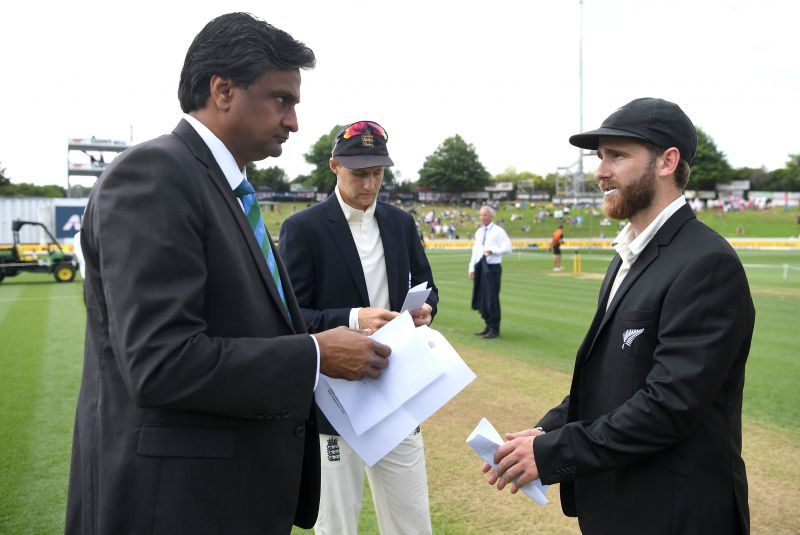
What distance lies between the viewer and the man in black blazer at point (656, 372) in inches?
84.7

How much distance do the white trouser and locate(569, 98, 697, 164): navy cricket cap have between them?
201 centimetres

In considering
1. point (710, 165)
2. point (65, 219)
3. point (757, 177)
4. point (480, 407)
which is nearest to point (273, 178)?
point (65, 219)

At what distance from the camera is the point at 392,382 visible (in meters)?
2.22

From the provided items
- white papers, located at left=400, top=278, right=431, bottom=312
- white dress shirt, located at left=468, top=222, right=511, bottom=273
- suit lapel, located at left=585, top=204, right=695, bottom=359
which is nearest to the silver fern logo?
suit lapel, located at left=585, top=204, right=695, bottom=359

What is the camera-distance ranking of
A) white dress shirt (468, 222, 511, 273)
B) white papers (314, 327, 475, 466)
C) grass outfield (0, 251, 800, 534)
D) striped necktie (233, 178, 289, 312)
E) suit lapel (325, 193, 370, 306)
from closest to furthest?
striped necktie (233, 178, 289, 312) < white papers (314, 327, 475, 466) < suit lapel (325, 193, 370, 306) < grass outfield (0, 251, 800, 534) < white dress shirt (468, 222, 511, 273)

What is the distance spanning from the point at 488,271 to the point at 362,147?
9149 mm

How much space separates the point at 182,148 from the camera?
1.93 meters

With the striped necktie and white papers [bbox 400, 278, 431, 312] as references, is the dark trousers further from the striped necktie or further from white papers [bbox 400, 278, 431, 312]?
the striped necktie

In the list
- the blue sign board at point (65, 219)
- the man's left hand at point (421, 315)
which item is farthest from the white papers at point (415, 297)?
the blue sign board at point (65, 219)

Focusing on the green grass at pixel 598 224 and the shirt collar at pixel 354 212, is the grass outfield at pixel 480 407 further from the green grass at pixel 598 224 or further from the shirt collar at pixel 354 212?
the green grass at pixel 598 224

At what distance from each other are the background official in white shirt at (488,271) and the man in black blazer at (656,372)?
9.30 metres

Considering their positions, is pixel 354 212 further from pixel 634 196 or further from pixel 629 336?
pixel 629 336

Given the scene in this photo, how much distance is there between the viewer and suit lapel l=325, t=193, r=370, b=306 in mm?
3625

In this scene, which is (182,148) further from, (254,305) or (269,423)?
(269,423)
